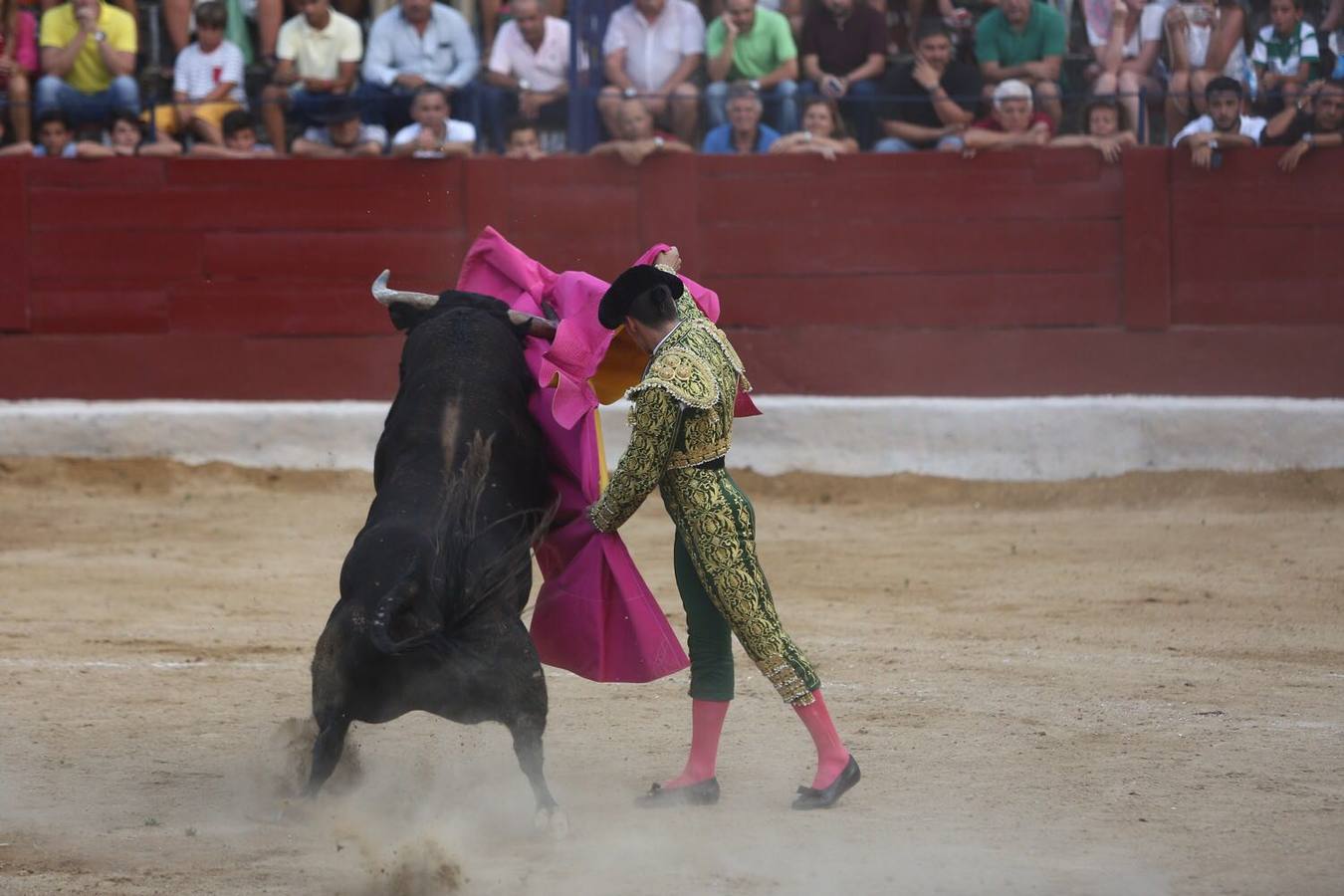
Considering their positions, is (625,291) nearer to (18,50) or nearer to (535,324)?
(535,324)

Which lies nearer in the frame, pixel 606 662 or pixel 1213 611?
pixel 606 662

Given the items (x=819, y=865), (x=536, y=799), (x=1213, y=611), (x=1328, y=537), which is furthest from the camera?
(x=1328, y=537)

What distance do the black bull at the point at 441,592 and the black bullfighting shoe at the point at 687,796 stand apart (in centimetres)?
32

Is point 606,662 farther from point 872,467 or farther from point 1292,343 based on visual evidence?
point 1292,343

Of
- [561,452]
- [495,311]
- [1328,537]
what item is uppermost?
[495,311]

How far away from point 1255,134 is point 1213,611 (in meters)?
3.01

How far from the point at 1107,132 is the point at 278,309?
13.0ft

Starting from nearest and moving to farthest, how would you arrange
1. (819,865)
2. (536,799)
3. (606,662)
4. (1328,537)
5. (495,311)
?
(819,865) → (536,799) → (606,662) → (495,311) → (1328,537)

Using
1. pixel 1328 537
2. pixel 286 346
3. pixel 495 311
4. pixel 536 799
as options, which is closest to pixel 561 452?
pixel 495 311

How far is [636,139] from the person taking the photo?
27.9 ft

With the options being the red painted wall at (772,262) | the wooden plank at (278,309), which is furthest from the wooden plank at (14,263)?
the wooden plank at (278,309)

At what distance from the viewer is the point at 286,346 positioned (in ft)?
29.2

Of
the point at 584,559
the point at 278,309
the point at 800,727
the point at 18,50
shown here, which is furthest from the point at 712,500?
the point at 18,50

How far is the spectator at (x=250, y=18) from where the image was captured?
8.86 m
